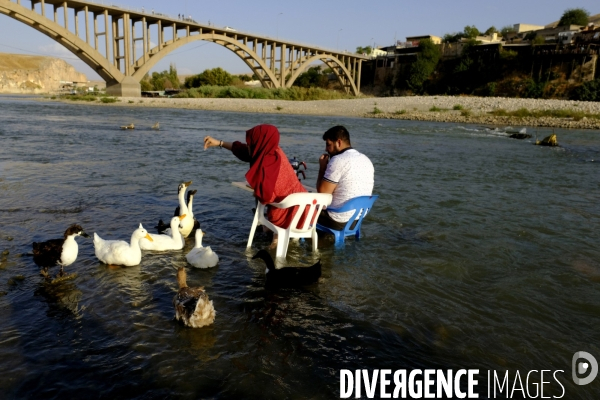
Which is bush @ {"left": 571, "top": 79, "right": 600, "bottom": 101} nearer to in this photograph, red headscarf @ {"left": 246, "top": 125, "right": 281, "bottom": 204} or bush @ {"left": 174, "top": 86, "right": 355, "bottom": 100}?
bush @ {"left": 174, "top": 86, "right": 355, "bottom": 100}

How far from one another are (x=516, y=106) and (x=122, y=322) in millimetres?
38020

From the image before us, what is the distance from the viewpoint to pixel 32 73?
14425cm

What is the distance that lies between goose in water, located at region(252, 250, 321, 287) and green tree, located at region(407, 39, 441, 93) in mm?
74677

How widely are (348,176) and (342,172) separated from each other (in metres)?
0.09

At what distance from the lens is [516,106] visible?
1382 inches

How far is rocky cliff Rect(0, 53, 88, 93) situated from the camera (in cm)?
13448

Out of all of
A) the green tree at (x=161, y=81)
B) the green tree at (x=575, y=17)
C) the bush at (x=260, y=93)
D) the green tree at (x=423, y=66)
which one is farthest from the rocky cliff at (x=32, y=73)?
the green tree at (x=575, y=17)

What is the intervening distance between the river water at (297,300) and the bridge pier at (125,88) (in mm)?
47858

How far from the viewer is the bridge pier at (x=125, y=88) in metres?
51.7

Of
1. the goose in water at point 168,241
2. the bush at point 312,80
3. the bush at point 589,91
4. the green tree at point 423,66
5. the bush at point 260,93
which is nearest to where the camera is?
the goose in water at point 168,241

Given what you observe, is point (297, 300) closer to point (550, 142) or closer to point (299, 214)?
point (299, 214)

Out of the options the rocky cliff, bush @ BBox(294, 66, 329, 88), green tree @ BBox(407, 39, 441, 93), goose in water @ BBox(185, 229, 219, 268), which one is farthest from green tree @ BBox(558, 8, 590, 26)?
the rocky cliff

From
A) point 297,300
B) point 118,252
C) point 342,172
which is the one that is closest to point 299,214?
point 342,172

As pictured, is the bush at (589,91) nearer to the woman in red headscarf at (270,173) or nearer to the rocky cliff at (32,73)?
the woman in red headscarf at (270,173)
